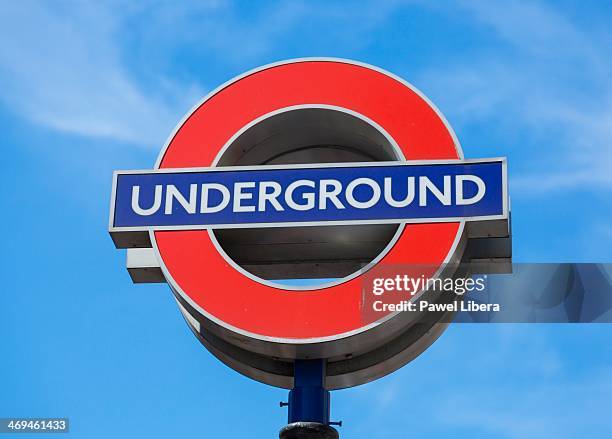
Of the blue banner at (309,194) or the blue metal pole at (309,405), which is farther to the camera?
the blue banner at (309,194)

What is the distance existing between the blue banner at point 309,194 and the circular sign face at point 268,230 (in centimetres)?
18

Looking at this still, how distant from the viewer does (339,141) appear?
12695mm

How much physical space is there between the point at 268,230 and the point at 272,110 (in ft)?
4.08

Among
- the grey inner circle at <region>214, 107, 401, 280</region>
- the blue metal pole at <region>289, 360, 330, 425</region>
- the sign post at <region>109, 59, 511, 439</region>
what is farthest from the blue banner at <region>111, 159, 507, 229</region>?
the blue metal pole at <region>289, 360, 330, 425</region>

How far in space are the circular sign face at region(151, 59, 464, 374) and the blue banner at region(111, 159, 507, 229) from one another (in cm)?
18

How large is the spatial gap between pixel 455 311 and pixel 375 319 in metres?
1.07

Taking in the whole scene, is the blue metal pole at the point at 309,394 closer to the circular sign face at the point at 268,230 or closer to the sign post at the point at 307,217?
the sign post at the point at 307,217

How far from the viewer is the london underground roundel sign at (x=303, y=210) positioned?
35.8 feet

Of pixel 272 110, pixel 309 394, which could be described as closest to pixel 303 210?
pixel 272 110

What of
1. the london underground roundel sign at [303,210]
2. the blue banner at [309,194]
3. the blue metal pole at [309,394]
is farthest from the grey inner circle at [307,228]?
the blue metal pole at [309,394]

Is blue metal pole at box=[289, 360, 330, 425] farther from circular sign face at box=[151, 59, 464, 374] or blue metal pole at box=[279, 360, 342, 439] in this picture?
circular sign face at box=[151, 59, 464, 374]

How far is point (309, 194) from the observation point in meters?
11.8

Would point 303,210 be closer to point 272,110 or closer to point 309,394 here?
point 272,110

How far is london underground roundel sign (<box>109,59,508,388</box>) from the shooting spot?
10898 millimetres
